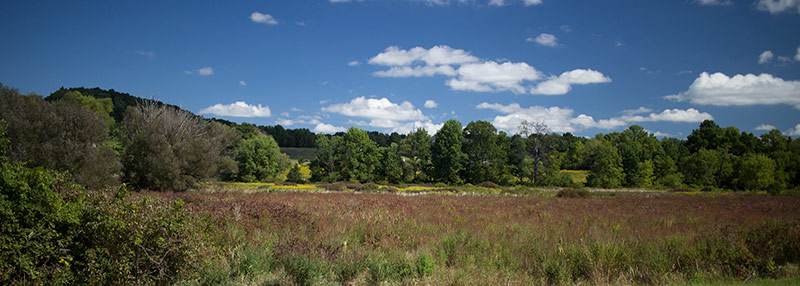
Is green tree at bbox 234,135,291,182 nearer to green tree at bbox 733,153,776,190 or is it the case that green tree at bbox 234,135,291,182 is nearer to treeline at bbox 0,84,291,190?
treeline at bbox 0,84,291,190

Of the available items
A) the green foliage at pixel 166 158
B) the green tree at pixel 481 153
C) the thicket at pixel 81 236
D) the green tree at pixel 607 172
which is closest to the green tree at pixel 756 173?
the green tree at pixel 607 172

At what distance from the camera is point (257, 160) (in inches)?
2687

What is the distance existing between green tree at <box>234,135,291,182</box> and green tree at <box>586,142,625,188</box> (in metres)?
57.0

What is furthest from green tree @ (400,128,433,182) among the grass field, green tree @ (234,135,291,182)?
the grass field

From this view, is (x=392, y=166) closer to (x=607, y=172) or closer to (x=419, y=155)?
(x=419, y=155)

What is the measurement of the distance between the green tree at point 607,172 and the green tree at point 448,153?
22606 mm

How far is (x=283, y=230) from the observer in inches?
376

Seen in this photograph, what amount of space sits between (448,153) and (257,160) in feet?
115

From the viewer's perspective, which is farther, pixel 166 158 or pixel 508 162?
pixel 508 162

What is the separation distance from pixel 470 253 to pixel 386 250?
1.83m

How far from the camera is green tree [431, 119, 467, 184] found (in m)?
65.7

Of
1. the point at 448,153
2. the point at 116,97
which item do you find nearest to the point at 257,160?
the point at 448,153

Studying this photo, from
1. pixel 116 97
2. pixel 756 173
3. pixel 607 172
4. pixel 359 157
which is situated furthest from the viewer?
pixel 116 97

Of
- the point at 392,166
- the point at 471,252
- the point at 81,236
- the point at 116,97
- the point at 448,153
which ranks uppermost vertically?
the point at 116,97
